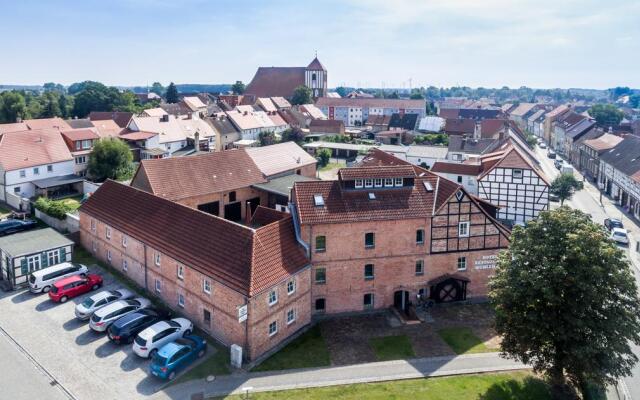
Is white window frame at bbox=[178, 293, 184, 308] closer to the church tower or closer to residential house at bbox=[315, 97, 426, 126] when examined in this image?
residential house at bbox=[315, 97, 426, 126]

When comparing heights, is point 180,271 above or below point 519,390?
above

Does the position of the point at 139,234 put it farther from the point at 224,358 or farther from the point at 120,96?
the point at 120,96

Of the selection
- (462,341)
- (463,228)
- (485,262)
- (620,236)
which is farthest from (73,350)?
(620,236)

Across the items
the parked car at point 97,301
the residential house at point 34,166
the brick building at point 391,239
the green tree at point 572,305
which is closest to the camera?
the green tree at point 572,305

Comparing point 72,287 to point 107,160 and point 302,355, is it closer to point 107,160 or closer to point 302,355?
point 302,355

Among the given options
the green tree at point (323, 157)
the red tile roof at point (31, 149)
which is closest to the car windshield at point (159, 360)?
the red tile roof at point (31, 149)

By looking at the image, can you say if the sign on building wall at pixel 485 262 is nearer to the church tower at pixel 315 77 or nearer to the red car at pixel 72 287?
the red car at pixel 72 287
